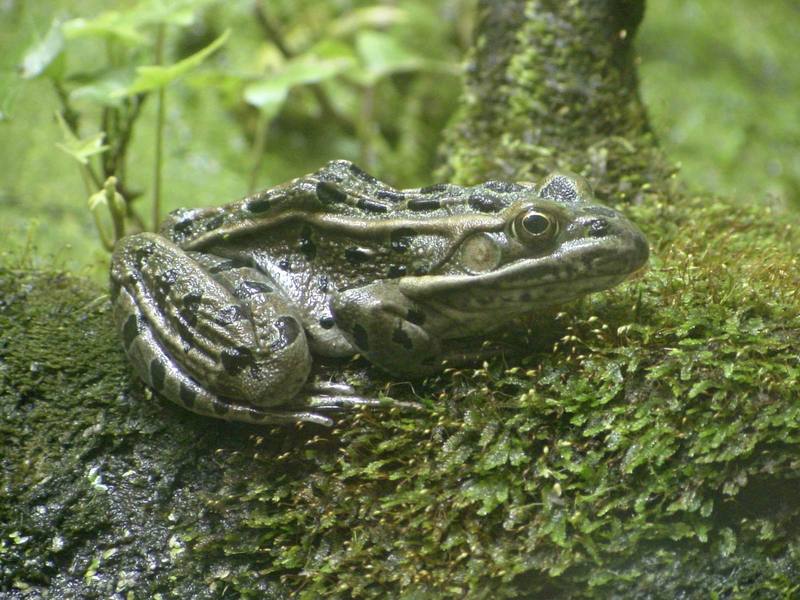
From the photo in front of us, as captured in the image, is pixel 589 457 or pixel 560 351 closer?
pixel 589 457

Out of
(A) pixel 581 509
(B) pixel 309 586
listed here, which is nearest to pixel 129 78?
(B) pixel 309 586

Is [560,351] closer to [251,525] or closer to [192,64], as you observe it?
[251,525]

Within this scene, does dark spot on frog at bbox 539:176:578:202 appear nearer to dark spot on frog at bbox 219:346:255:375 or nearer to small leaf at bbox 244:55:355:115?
dark spot on frog at bbox 219:346:255:375

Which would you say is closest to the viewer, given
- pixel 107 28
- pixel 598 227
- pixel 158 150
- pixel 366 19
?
pixel 598 227

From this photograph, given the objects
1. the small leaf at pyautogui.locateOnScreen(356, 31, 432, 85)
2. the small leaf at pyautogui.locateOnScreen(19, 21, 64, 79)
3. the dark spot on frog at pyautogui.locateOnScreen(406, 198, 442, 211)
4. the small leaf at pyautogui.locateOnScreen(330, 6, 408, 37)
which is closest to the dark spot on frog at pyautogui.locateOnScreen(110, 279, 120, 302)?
the dark spot on frog at pyautogui.locateOnScreen(406, 198, 442, 211)

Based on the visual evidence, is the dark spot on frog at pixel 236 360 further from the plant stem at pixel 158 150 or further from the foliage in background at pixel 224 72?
the plant stem at pixel 158 150

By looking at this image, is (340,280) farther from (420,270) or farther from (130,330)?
(130,330)

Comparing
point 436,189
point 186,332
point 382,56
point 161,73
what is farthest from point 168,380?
point 382,56
